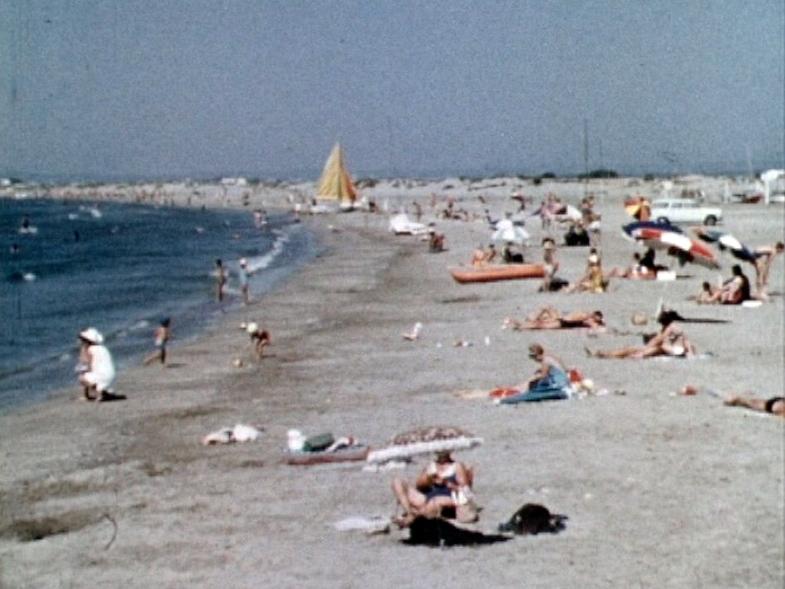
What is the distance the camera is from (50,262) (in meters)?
61.7

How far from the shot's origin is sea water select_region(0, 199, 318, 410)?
27.0 m

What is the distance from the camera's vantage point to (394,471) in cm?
1240

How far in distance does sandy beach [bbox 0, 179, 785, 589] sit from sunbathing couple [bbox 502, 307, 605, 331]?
44cm

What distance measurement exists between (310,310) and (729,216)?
1217 inches

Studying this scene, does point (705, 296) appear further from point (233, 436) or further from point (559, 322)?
point (233, 436)

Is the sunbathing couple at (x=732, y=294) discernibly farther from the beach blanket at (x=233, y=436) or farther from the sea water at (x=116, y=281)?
the beach blanket at (x=233, y=436)

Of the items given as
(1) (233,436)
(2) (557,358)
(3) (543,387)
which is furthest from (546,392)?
(1) (233,436)

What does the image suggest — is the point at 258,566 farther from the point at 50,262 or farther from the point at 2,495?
the point at 50,262

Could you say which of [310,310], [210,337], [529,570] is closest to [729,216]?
[310,310]

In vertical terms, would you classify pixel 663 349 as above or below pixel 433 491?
below

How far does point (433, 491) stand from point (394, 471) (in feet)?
5.88

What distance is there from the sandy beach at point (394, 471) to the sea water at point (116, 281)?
350 cm

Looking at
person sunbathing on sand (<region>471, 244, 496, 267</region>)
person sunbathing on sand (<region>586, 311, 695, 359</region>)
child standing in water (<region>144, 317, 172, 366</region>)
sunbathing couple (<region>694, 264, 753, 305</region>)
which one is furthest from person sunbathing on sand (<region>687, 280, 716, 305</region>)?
child standing in water (<region>144, 317, 172, 366</region>)

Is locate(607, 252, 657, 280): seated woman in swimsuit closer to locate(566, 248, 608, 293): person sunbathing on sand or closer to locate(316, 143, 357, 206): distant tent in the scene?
locate(566, 248, 608, 293): person sunbathing on sand
